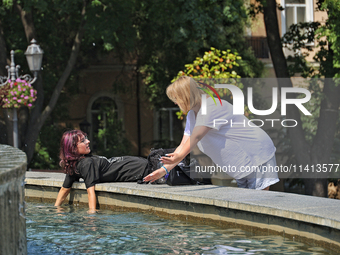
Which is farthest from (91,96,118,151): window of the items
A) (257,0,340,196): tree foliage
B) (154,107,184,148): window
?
(257,0,340,196): tree foliage

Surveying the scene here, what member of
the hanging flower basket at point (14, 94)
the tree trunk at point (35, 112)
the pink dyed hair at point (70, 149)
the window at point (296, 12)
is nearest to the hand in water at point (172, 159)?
the pink dyed hair at point (70, 149)

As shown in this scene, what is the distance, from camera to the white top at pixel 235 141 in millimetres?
5004

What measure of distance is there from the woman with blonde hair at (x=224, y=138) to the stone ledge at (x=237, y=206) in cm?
26

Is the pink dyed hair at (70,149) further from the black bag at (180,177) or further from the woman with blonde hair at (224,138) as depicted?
the woman with blonde hair at (224,138)

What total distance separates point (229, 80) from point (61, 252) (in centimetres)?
817

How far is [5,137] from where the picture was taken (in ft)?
51.7

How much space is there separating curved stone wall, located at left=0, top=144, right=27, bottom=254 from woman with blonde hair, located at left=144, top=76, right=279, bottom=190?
70.3 inches

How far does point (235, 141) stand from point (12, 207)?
7.72 ft

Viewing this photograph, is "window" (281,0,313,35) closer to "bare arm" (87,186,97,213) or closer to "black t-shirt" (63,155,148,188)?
"black t-shirt" (63,155,148,188)

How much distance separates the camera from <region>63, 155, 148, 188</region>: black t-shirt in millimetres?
6266

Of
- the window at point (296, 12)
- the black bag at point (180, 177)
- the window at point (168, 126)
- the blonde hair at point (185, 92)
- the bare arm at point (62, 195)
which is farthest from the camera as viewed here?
the window at point (168, 126)

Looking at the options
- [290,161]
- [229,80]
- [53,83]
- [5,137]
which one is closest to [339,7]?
[229,80]

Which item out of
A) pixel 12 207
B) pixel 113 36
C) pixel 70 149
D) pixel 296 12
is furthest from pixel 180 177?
pixel 296 12

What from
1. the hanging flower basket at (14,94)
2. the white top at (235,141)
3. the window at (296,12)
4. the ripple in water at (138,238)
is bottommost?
the ripple in water at (138,238)
